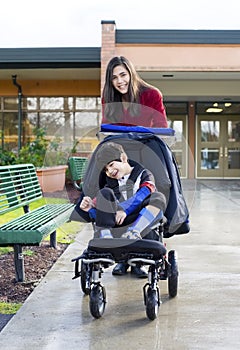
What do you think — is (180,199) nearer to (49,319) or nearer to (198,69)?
(49,319)

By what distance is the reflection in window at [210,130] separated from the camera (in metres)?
18.0

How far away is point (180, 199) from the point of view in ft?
12.0

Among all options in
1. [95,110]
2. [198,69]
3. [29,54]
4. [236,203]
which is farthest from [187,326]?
[95,110]

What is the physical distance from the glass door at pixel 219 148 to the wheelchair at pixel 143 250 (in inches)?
564

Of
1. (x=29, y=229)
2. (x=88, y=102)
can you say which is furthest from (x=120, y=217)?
(x=88, y=102)

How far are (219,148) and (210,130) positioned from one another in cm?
71

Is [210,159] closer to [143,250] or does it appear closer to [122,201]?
[122,201]

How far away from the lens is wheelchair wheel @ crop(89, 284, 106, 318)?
3.29 metres

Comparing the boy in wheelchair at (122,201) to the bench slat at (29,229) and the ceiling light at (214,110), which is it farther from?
the ceiling light at (214,110)

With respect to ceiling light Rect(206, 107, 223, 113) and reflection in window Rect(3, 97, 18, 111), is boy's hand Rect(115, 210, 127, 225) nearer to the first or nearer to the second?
ceiling light Rect(206, 107, 223, 113)

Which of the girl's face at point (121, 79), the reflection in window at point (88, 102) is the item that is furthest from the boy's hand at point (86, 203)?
the reflection in window at point (88, 102)

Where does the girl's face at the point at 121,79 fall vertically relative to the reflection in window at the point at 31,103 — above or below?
below

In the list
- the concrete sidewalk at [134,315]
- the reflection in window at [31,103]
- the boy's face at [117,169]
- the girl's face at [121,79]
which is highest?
the reflection in window at [31,103]

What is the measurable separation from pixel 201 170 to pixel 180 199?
14.6 m
